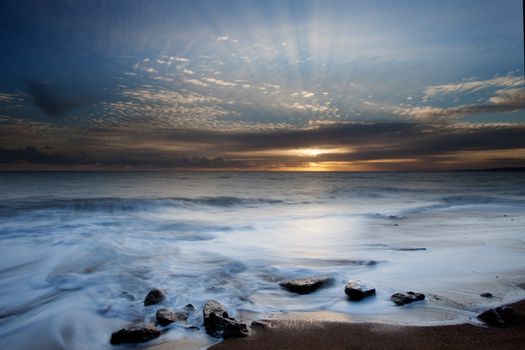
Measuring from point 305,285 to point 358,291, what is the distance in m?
0.91

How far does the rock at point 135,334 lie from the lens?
12.9ft

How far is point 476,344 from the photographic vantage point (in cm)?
357

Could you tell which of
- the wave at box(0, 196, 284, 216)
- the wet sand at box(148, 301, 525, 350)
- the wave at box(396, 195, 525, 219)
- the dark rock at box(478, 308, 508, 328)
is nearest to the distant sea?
the dark rock at box(478, 308, 508, 328)

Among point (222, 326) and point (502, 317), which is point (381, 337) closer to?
point (502, 317)

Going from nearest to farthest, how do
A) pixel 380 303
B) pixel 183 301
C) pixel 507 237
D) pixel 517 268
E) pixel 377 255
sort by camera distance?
pixel 380 303 → pixel 183 301 → pixel 517 268 → pixel 377 255 → pixel 507 237

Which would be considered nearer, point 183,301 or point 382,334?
point 382,334

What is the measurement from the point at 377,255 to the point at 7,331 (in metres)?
7.27

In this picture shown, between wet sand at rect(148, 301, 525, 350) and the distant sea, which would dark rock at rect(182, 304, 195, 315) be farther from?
wet sand at rect(148, 301, 525, 350)

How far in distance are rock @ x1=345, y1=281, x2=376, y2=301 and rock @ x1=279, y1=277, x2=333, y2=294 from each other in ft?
2.03

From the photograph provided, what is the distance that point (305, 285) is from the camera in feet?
18.4

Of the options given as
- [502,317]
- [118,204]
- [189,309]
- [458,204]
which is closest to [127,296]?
[189,309]

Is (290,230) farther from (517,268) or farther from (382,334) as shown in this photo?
(382,334)

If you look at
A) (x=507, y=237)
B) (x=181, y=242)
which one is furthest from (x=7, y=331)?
(x=507, y=237)

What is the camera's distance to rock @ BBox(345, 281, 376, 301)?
505 centimetres
